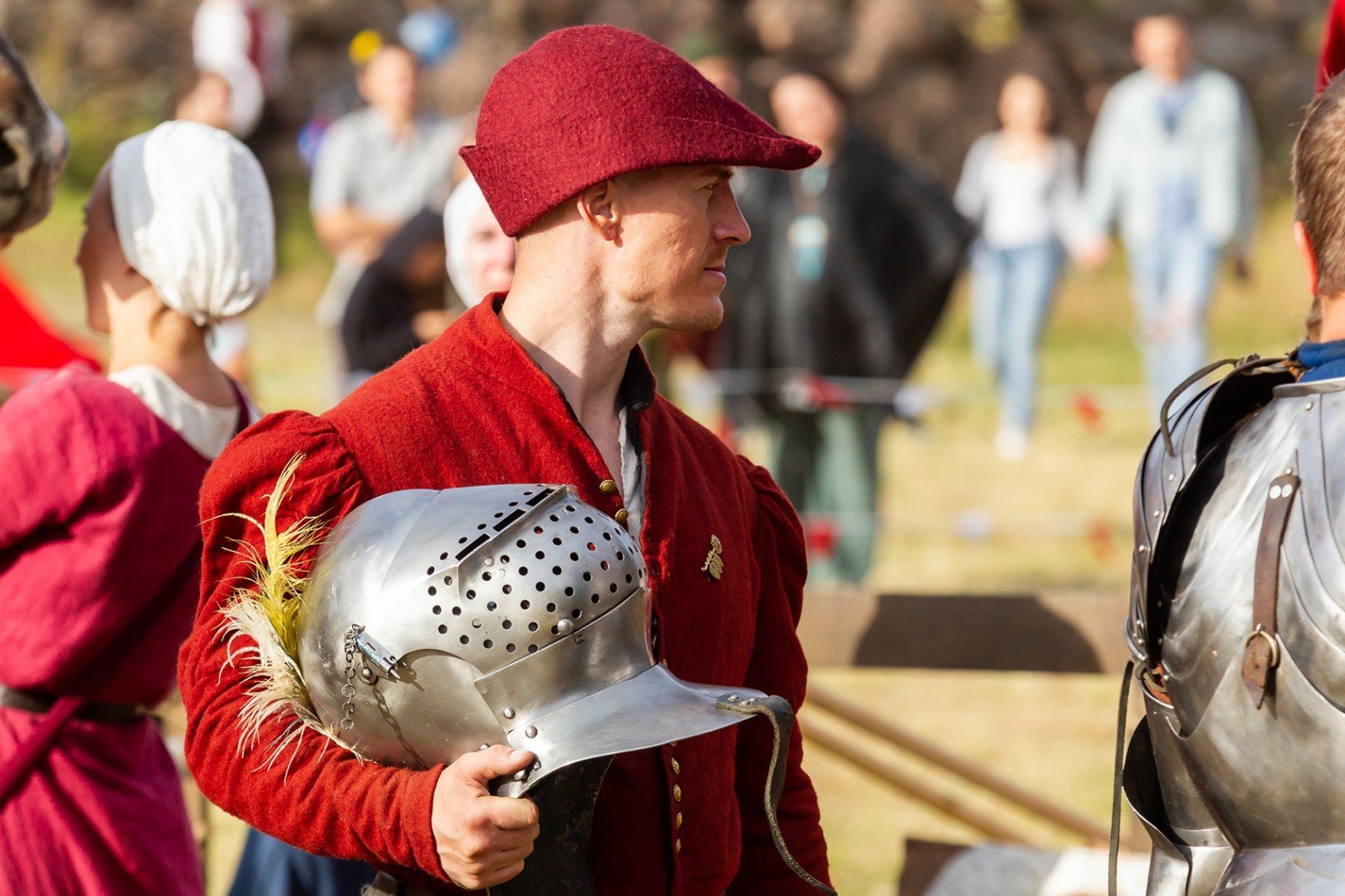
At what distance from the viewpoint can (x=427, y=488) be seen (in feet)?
7.77

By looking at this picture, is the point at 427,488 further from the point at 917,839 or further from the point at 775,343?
the point at 775,343

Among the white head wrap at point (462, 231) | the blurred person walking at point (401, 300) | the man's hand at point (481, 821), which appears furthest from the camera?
the blurred person walking at point (401, 300)

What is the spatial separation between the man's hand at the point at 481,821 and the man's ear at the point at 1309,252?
131 centimetres

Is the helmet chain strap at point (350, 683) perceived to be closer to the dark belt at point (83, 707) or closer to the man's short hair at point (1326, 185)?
the dark belt at point (83, 707)

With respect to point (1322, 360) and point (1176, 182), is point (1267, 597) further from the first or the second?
point (1176, 182)

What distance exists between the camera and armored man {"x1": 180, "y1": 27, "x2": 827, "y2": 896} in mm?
2141

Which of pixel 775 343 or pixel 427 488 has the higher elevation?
pixel 427 488

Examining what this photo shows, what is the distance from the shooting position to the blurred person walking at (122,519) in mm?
2977

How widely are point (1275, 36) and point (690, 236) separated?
18.3 metres

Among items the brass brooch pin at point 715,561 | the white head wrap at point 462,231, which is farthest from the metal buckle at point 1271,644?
the white head wrap at point 462,231

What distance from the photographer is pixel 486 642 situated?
6.97ft

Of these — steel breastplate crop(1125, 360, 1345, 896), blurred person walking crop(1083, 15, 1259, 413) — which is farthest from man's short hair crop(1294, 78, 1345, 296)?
blurred person walking crop(1083, 15, 1259, 413)

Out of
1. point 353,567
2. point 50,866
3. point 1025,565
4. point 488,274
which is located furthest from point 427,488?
point 1025,565

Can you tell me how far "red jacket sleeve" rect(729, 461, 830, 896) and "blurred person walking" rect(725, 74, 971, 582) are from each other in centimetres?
584
